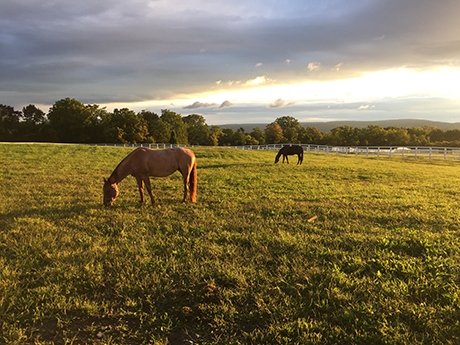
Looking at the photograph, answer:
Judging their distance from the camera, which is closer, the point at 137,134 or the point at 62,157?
the point at 62,157

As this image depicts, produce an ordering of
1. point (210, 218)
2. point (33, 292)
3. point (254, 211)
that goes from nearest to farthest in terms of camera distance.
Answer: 1. point (33, 292)
2. point (210, 218)
3. point (254, 211)

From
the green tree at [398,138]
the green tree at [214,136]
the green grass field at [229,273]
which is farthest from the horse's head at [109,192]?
the green tree at [398,138]

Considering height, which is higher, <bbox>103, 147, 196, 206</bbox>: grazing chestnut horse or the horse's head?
<bbox>103, 147, 196, 206</bbox>: grazing chestnut horse

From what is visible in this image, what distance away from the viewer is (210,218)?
21.3ft

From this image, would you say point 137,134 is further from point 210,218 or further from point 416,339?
point 416,339

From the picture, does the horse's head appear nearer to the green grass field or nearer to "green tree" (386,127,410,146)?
the green grass field

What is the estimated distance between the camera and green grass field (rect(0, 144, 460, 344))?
2857 millimetres

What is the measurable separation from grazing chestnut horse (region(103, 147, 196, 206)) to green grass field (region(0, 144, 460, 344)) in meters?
0.65

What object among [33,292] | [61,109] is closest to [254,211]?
[33,292]

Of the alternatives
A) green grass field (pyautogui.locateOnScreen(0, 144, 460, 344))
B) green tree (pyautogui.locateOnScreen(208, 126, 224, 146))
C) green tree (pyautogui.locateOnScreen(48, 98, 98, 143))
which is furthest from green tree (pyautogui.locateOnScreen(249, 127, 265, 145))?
green grass field (pyautogui.locateOnScreen(0, 144, 460, 344))

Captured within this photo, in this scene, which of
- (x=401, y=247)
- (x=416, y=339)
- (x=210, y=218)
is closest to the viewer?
(x=416, y=339)

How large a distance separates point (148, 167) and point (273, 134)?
301ft

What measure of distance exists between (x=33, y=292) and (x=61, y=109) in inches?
3021

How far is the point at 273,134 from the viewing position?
315ft
